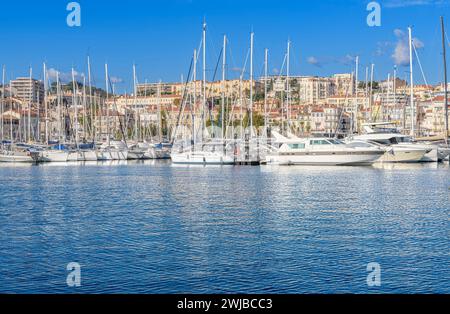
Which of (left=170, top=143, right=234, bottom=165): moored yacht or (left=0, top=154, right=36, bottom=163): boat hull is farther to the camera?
(left=0, top=154, right=36, bottom=163): boat hull

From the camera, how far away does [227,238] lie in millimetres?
19812

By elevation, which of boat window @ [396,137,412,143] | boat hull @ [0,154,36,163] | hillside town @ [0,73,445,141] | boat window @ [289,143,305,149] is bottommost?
boat hull @ [0,154,36,163]

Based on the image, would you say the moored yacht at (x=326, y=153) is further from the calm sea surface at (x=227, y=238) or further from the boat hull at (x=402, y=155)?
the calm sea surface at (x=227, y=238)

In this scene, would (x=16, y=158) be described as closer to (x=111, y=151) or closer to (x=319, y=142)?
(x=111, y=151)

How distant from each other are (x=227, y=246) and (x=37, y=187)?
21772 mm

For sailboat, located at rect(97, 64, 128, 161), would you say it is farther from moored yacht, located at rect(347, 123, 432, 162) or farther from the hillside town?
moored yacht, located at rect(347, 123, 432, 162)

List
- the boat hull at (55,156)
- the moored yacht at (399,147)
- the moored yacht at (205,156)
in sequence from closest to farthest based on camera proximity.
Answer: the moored yacht at (399,147), the moored yacht at (205,156), the boat hull at (55,156)

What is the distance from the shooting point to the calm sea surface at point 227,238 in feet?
47.8

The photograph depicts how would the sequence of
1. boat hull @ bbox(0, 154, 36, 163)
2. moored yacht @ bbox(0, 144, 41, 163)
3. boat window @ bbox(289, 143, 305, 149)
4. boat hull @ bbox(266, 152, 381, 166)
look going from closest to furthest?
boat hull @ bbox(266, 152, 381, 166)
boat window @ bbox(289, 143, 305, 149)
boat hull @ bbox(0, 154, 36, 163)
moored yacht @ bbox(0, 144, 41, 163)

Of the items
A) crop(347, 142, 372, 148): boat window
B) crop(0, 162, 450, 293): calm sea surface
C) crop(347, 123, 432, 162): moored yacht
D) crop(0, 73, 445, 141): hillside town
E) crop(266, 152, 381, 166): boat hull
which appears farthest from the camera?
crop(0, 73, 445, 141): hillside town

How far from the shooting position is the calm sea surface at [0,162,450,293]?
14.6 meters

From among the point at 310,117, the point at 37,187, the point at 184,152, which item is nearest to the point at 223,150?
the point at 184,152
